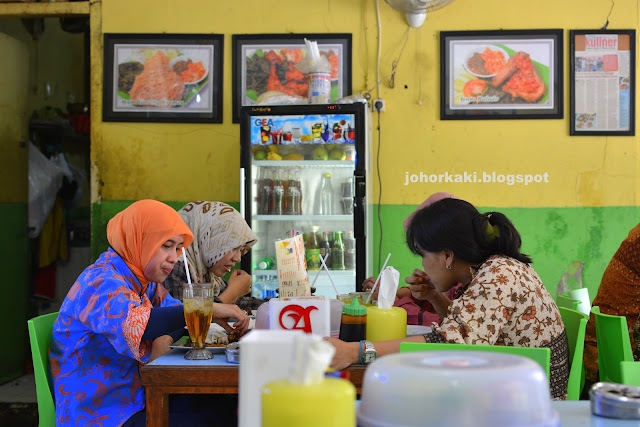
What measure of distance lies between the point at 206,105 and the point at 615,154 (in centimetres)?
296

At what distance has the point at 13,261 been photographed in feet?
17.9

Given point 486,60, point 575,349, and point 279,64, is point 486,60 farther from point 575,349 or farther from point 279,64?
point 575,349

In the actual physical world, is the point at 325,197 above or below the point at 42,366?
above

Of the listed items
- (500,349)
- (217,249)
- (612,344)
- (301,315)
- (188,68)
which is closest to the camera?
(500,349)

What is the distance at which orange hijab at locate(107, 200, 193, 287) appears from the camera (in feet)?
8.04

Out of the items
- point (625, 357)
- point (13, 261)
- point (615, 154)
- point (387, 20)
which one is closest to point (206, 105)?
point (387, 20)

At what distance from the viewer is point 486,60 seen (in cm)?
497

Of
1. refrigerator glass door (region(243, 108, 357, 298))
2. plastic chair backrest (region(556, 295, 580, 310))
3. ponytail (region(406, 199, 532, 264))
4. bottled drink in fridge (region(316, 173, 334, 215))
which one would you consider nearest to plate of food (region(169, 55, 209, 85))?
refrigerator glass door (region(243, 108, 357, 298))

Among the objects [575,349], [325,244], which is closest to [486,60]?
[325,244]

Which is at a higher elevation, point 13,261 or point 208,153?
point 208,153

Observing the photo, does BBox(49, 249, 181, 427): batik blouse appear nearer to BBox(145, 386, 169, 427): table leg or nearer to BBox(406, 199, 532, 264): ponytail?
BBox(145, 386, 169, 427): table leg

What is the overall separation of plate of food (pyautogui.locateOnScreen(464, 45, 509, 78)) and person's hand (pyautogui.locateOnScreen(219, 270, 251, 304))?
2370 mm

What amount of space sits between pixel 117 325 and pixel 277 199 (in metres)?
2.68

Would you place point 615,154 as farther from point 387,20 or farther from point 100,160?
point 100,160
